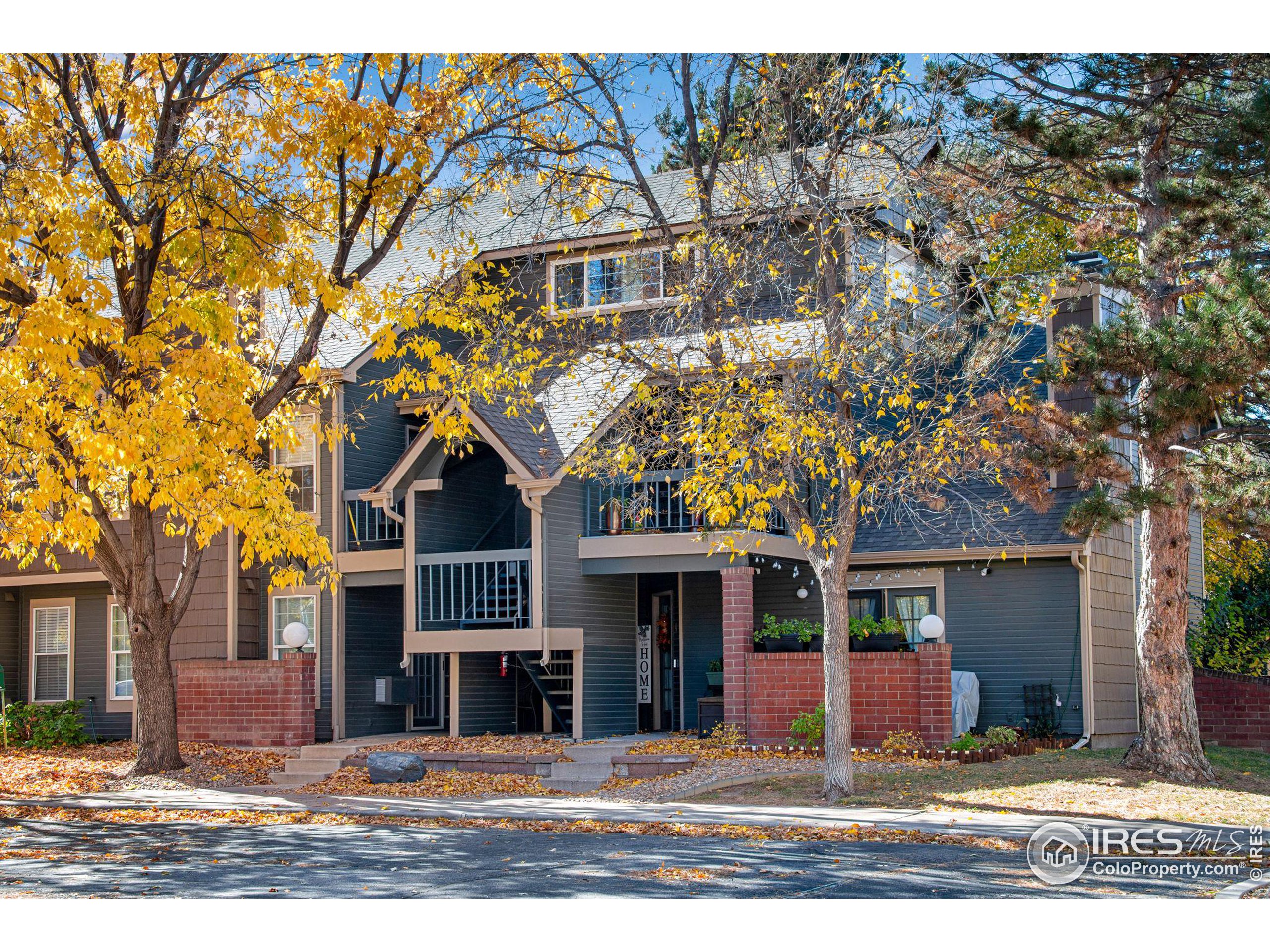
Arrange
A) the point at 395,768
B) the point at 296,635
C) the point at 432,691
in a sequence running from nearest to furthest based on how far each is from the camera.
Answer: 1. the point at 395,768
2. the point at 296,635
3. the point at 432,691

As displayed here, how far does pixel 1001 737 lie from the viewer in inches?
636

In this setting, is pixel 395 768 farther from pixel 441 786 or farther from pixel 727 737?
pixel 727 737

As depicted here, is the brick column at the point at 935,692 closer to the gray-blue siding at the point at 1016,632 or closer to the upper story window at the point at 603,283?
the gray-blue siding at the point at 1016,632

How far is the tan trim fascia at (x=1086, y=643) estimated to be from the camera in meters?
17.0

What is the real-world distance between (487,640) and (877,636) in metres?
5.30

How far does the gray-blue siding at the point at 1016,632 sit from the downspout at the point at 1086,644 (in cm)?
13

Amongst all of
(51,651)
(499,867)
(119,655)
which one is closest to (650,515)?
(499,867)

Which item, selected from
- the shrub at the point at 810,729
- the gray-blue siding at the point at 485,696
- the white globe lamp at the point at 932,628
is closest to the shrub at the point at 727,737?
the shrub at the point at 810,729

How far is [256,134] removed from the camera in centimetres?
1507

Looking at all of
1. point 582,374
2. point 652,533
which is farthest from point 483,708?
point 582,374

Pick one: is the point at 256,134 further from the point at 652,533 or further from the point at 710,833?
the point at 710,833

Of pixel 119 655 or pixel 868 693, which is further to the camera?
pixel 119 655

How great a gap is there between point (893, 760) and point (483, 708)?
6.60 metres
